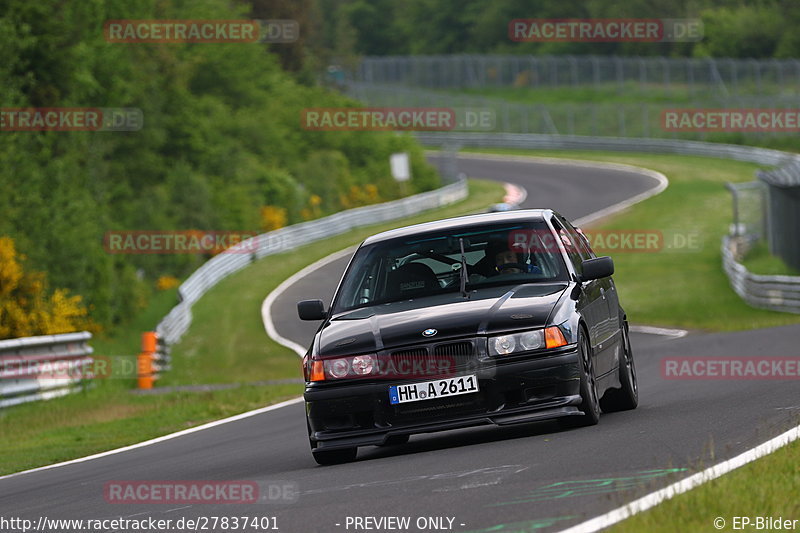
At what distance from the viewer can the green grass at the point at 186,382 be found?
15.8 meters

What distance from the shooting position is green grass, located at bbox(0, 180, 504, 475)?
52.0 ft

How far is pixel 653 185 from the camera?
61.3 metres

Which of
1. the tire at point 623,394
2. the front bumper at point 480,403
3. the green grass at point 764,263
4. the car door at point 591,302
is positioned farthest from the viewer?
the green grass at point 764,263

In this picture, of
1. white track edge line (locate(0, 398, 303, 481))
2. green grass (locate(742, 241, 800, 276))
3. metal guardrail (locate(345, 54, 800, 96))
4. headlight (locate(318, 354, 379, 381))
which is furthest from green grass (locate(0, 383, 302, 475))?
metal guardrail (locate(345, 54, 800, 96))

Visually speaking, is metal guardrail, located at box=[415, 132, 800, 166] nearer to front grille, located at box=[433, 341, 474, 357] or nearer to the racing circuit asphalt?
the racing circuit asphalt

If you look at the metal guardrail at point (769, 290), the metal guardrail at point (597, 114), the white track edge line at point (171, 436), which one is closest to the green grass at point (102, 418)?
the white track edge line at point (171, 436)

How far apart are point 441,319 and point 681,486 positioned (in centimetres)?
292

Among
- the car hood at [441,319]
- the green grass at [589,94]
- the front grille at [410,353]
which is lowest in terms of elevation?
the front grille at [410,353]

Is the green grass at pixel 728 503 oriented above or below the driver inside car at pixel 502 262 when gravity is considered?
below

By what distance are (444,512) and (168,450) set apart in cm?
684

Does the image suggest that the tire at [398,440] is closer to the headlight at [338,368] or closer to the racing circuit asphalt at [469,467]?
the racing circuit asphalt at [469,467]

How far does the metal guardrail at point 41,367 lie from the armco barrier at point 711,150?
48.4ft

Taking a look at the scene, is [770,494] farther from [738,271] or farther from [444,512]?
[738,271]

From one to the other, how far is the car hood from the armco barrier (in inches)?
803
